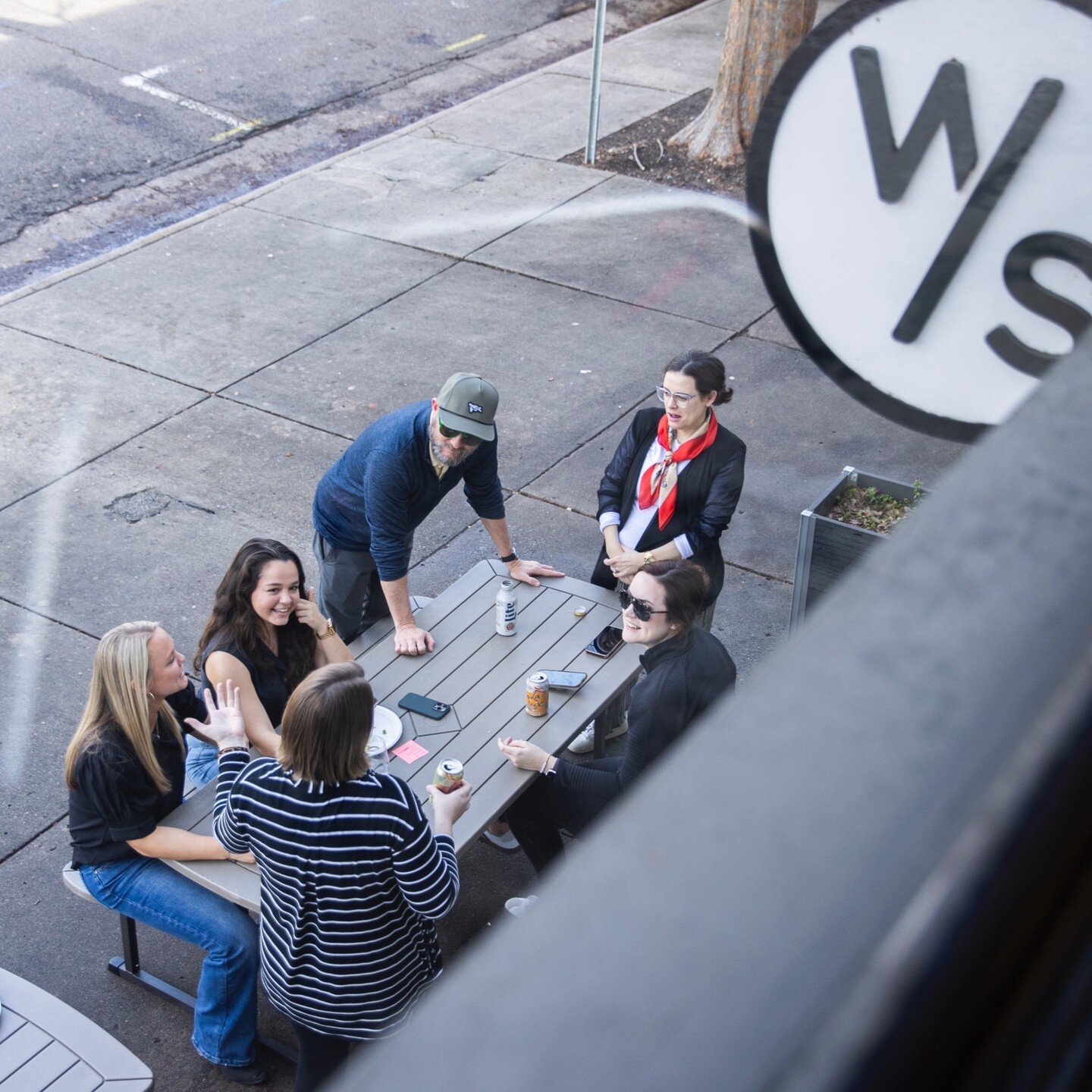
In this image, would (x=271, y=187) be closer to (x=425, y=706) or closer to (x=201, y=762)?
(x=201, y=762)

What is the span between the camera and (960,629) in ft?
1.67

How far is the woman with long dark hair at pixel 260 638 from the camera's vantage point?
406cm

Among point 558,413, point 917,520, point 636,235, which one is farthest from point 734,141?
point 917,520

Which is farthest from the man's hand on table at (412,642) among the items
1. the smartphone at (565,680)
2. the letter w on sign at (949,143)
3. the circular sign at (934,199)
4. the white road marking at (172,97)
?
the white road marking at (172,97)

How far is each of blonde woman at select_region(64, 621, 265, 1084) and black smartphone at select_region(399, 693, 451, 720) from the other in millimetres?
832

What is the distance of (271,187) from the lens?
34.9ft

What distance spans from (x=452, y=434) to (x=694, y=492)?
1043 millimetres

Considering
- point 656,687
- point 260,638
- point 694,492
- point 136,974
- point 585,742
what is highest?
point 694,492

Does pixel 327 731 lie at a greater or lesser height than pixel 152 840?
greater

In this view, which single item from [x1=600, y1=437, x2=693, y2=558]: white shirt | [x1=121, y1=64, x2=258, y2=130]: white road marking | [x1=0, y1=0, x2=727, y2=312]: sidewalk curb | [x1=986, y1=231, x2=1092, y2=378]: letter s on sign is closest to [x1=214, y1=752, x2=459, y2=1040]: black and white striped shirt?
[x1=600, y1=437, x2=693, y2=558]: white shirt

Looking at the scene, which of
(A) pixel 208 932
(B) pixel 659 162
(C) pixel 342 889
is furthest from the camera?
(B) pixel 659 162

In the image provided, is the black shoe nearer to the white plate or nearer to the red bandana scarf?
the white plate

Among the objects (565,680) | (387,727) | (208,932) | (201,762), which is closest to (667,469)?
(565,680)

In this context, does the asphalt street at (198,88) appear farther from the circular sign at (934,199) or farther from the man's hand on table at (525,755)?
the circular sign at (934,199)
